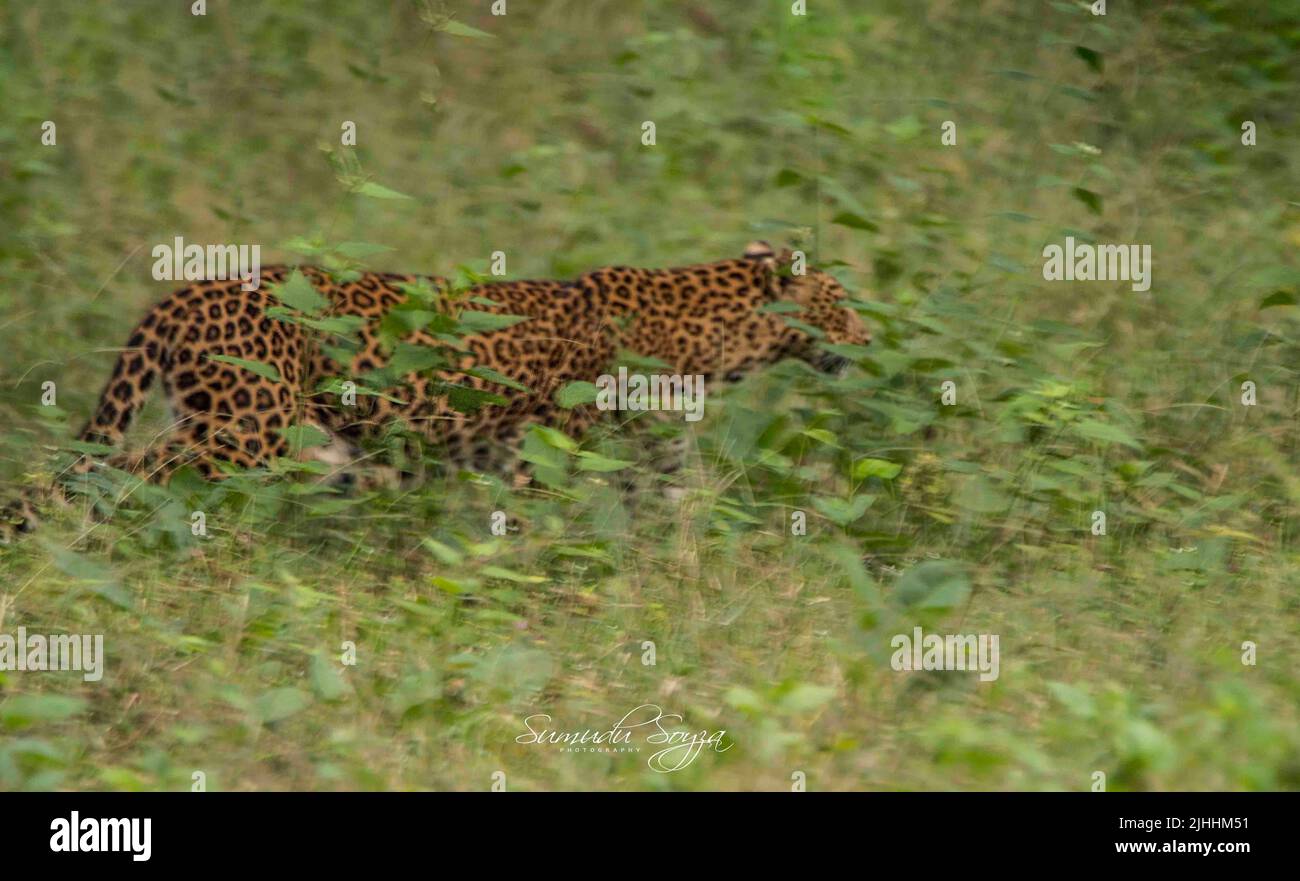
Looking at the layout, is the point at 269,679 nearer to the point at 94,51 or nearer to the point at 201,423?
the point at 201,423

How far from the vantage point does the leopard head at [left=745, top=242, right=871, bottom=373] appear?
7402 mm

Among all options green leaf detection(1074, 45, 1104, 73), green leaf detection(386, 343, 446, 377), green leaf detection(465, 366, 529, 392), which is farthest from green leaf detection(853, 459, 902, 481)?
green leaf detection(1074, 45, 1104, 73)

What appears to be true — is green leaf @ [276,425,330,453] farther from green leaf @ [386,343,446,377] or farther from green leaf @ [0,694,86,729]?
green leaf @ [0,694,86,729]

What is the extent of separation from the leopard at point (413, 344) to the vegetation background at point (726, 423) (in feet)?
0.70

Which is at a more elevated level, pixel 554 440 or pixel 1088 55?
pixel 1088 55

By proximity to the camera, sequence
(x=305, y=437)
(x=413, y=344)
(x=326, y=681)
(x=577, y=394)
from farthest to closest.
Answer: (x=577, y=394)
(x=413, y=344)
(x=305, y=437)
(x=326, y=681)

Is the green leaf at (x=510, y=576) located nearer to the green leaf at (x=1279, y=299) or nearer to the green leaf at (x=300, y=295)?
the green leaf at (x=300, y=295)

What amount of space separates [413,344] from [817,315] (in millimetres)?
2039

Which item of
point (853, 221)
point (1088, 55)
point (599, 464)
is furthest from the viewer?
point (1088, 55)

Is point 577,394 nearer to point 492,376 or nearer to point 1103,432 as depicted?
point 492,376

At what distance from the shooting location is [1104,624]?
17.8 ft

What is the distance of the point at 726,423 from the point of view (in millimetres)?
6516

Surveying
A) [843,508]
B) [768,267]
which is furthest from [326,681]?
[768,267]

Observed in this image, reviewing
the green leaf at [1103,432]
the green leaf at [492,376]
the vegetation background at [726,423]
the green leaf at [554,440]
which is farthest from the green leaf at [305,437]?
the green leaf at [1103,432]
